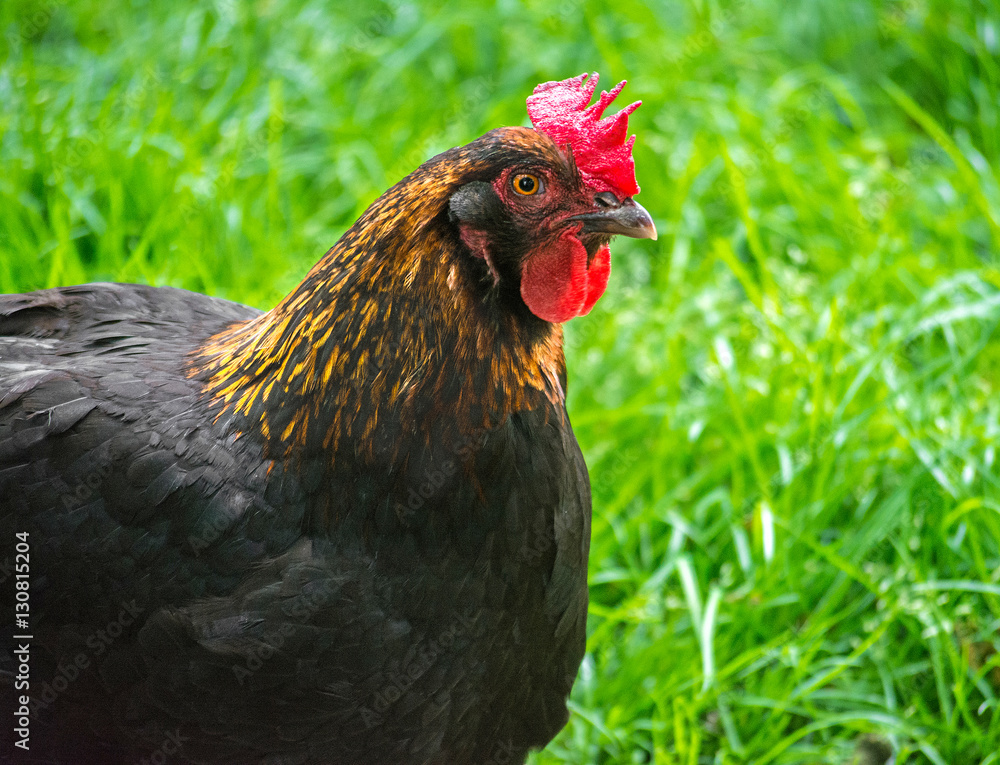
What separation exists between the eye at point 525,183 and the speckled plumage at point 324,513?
3 centimetres

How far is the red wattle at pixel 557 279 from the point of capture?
2.04 m

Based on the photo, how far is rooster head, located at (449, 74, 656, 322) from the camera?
199 centimetres

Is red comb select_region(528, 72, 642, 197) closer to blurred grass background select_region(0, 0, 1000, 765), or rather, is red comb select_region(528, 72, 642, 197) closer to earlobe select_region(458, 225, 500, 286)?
earlobe select_region(458, 225, 500, 286)

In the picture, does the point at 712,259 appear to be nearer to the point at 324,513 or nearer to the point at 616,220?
the point at 616,220

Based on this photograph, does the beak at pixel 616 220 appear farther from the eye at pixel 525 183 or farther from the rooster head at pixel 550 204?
the eye at pixel 525 183

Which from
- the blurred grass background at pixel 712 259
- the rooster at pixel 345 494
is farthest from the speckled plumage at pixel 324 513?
the blurred grass background at pixel 712 259

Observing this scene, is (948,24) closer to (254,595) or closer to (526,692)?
(526,692)

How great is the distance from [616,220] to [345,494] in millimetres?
784

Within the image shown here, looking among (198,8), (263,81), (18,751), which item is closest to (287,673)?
(18,751)

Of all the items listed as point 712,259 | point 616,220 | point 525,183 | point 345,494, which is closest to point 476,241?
point 525,183

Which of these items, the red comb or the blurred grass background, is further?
the blurred grass background

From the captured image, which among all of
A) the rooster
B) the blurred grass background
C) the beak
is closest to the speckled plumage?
the rooster

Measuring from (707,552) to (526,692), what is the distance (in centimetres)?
132

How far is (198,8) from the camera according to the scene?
16.4 feet
